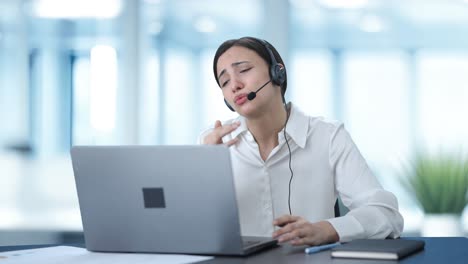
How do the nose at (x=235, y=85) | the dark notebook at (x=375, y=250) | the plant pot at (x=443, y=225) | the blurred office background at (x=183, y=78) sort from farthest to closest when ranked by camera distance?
the blurred office background at (x=183, y=78), the plant pot at (x=443, y=225), the nose at (x=235, y=85), the dark notebook at (x=375, y=250)

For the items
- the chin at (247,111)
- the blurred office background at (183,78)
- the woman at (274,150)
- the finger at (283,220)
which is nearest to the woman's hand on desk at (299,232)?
the finger at (283,220)

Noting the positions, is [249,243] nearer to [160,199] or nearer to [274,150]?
[160,199]

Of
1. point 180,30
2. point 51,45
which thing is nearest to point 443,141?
point 180,30

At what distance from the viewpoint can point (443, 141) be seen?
443cm

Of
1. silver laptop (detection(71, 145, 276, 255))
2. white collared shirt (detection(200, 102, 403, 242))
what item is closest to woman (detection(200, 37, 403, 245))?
white collared shirt (detection(200, 102, 403, 242))

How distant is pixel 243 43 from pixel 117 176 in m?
0.75

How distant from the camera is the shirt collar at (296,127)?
86.6 inches

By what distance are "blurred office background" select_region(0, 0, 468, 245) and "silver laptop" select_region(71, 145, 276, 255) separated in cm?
294

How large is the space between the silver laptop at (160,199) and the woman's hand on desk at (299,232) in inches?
1.9

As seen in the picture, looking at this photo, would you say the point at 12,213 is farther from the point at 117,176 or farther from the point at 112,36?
the point at 117,176

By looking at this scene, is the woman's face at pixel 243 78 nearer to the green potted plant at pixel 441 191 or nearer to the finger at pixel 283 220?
the finger at pixel 283 220

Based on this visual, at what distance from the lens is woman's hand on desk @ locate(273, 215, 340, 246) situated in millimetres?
1614

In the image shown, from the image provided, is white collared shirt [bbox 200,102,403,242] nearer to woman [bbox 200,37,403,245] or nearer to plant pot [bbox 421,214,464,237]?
woman [bbox 200,37,403,245]

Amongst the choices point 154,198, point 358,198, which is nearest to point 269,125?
point 358,198
